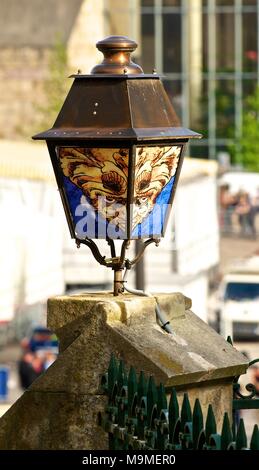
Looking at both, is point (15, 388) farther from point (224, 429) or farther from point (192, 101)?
point (192, 101)

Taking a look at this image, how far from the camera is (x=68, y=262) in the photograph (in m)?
45.3

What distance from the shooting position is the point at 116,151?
287 inches

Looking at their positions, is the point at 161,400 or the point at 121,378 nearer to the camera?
the point at 161,400

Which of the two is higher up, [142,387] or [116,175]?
[116,175]

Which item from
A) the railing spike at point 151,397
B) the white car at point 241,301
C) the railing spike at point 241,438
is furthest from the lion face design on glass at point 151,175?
the white car at point 241,301

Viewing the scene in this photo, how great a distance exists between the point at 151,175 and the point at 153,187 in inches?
1.9

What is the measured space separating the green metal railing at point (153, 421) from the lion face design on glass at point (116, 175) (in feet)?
2.04

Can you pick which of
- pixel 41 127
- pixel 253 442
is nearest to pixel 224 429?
pixel 253 442

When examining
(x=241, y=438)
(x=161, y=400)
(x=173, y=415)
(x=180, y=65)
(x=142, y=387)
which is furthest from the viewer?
(x=180, y=65)

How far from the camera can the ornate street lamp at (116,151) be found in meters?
7.31

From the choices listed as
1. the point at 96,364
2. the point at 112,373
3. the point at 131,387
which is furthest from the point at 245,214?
the point at 131,387

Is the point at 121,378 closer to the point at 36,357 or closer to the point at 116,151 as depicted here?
the point at 116,151

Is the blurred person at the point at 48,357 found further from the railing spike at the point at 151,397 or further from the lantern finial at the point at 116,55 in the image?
the railing spike at the point at 151,397
